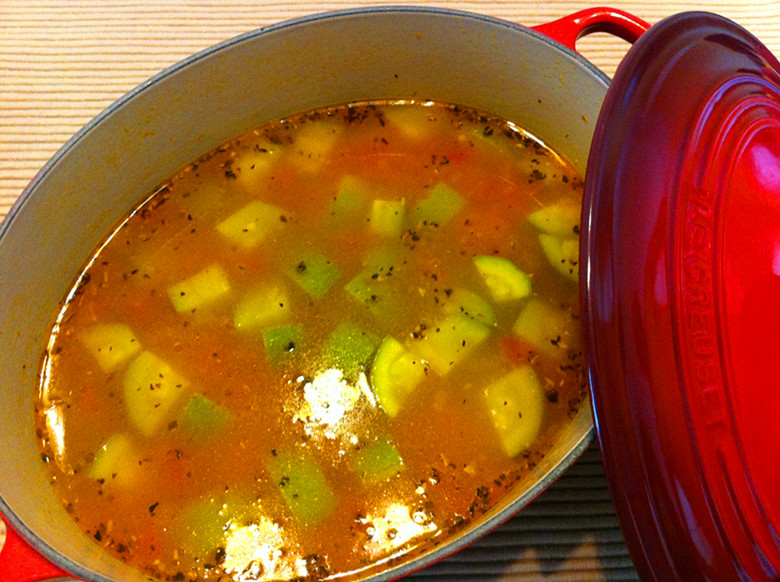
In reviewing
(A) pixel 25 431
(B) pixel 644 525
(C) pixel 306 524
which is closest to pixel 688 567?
(B) pixel 644 525

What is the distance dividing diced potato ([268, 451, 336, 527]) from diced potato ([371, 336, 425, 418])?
0.20m

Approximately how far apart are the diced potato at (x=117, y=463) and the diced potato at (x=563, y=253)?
102 cm

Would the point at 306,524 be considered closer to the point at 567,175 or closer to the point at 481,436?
the point at 481,436

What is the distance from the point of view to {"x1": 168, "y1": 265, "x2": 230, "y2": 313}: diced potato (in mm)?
1518

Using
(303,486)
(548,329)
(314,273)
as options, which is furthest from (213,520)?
(548,329)

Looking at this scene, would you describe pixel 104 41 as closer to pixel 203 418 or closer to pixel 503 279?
pixel 203 418

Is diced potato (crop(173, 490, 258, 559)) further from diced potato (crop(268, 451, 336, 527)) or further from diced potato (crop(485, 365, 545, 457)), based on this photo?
diced potato (crop(485, 365, 545, 457))

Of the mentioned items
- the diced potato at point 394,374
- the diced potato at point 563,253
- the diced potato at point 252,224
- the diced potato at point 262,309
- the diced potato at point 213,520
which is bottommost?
the diced potato at point 213,520

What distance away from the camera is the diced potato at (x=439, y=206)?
1598mm

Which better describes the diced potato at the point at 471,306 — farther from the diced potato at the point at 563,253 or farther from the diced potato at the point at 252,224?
the diced potato at the point at 252,224

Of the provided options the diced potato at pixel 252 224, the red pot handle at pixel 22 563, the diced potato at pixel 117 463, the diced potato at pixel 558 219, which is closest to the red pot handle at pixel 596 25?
the diced potato at pixel 558 219

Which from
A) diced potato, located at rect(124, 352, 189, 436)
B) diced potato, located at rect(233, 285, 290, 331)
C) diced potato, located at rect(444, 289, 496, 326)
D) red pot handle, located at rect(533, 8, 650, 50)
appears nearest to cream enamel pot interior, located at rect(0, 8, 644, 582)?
red pot handle, located at rect(533, 8, 650, 50)

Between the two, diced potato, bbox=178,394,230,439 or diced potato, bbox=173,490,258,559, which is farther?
diced potato, bbox=178,394,230,439

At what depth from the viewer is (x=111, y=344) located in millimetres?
1480
